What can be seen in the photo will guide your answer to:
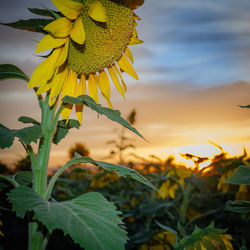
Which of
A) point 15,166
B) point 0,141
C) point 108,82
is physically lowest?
point 15,166

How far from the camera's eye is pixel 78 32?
0.82 meters

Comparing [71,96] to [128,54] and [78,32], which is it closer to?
[78,32]

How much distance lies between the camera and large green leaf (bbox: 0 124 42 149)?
678mm

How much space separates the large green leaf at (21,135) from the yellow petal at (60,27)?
11.0 inches

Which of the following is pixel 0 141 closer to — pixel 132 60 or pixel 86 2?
pixel 86 2

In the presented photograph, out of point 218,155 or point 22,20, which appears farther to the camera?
point 218,155

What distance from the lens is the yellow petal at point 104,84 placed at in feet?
3.49

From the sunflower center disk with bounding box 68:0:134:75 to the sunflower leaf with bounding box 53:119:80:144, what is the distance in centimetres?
18

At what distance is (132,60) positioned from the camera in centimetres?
111

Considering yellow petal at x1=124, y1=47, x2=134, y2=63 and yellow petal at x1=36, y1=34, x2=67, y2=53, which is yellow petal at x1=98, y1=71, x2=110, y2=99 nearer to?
yellow petal at x1=124, y1=47, x2=134, y2=63

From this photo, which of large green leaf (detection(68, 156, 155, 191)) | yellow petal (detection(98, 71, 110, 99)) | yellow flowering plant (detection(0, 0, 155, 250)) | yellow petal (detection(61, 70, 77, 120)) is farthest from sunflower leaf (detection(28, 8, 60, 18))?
large green leaf (detection(68, 156, 155, 191))

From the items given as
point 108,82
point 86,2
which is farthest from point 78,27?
point 108,82

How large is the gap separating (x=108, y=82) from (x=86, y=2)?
327mm

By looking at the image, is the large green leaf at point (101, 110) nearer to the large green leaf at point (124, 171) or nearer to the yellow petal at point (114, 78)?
the large green leaf at point (124, 171)
